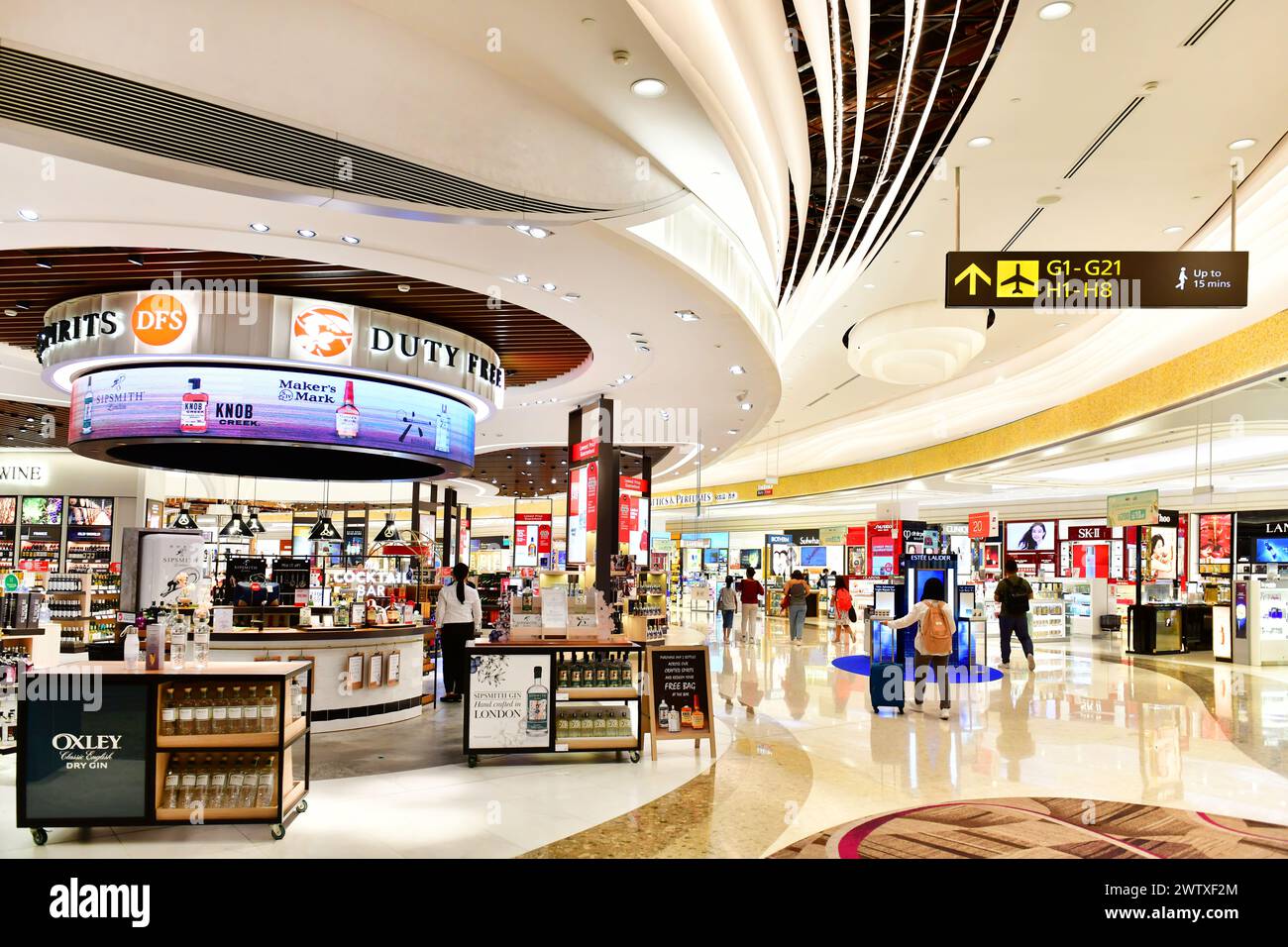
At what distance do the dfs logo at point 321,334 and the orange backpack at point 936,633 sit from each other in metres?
6.09

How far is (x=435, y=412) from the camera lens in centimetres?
945

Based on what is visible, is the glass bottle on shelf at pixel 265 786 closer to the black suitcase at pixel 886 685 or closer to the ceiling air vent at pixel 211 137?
the ceiling air vent at pixel 211 137

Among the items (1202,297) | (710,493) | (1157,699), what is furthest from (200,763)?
(710,493)

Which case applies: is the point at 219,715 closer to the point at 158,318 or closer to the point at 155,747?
the point at 155,747

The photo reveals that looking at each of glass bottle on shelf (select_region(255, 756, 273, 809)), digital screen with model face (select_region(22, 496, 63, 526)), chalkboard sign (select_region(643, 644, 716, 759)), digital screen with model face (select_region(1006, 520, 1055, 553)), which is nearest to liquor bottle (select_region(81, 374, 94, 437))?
glass bottle on shelf (select_region(255, 756, 273, 809))

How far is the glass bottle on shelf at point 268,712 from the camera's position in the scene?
4898 millimetres

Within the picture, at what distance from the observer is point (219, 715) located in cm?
484

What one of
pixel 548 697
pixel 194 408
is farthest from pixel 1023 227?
pixel 194 408

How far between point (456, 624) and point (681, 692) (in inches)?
132

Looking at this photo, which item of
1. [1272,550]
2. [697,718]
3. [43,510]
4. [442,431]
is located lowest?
[697,718]

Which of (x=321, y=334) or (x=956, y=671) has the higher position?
(x=321, y=334)

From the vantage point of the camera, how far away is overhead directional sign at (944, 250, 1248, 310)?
17.8 feet

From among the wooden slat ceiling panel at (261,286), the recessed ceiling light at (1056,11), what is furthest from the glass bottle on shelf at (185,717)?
the recessed ceiling light at (1056,11)

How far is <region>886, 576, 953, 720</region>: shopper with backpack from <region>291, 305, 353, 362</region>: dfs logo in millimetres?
5962
